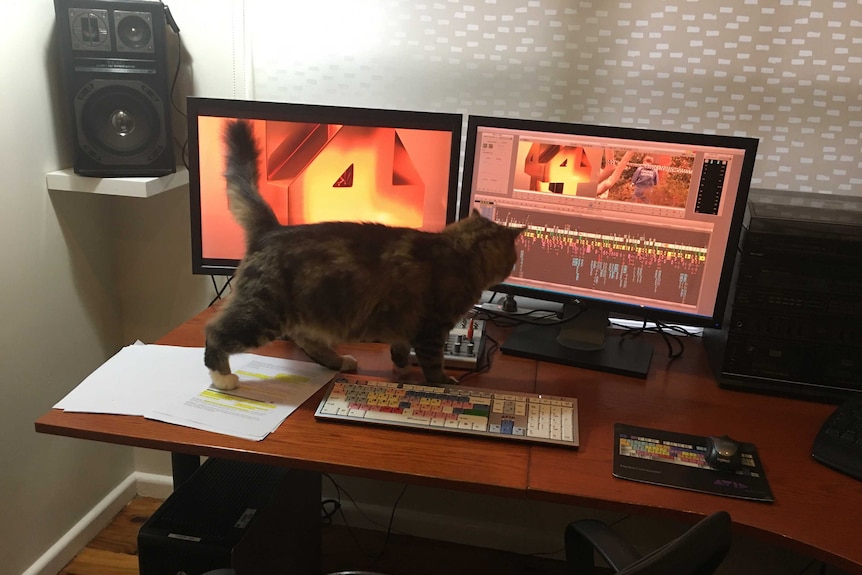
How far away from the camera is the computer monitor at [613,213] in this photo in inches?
54.0

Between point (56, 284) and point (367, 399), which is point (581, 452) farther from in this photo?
point (56, 284)

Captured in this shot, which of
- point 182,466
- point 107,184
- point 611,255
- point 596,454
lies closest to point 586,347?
point 611,255

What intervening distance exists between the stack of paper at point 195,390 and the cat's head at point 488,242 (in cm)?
38

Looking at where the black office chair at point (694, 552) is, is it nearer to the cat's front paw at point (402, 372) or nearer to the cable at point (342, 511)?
the cat's front paw at point (402, 372)

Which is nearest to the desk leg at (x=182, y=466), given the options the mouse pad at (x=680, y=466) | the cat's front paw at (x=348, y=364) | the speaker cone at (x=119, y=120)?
the cat's front paw at (x=348, y=364)

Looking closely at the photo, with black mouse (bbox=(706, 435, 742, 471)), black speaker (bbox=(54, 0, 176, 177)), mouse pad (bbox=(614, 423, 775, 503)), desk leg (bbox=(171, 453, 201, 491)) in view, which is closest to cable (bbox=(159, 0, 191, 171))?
black speaker (bbox=(54, 0, 176, 177))

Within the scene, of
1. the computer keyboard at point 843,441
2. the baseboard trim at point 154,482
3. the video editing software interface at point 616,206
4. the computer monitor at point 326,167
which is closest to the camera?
the computer keyboard at point 843,441

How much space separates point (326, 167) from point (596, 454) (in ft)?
2.72

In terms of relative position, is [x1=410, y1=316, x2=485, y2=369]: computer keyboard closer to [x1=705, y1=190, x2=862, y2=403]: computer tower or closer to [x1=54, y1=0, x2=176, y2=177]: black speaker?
[x1=705, y1=190, x2=862, y2=403]: computer tower

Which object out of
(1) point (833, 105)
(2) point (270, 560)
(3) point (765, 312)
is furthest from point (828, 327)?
(2) point (270, 560)

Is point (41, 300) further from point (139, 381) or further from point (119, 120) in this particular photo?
point (139, 381)

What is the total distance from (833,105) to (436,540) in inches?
61.1

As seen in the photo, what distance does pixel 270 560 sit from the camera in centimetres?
148

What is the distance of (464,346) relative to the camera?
1.48m
